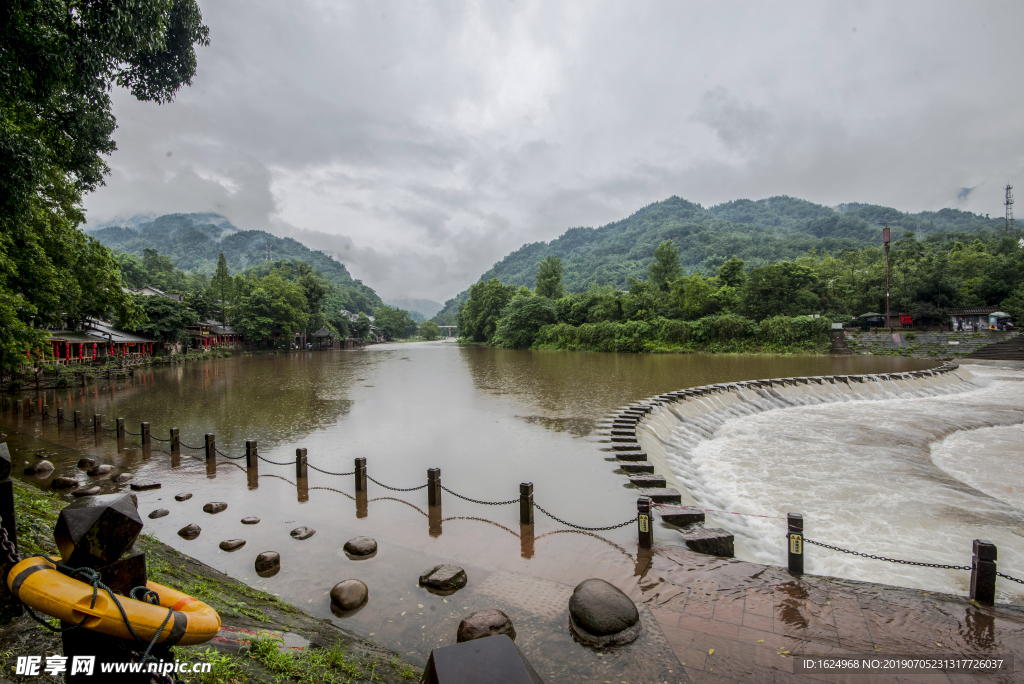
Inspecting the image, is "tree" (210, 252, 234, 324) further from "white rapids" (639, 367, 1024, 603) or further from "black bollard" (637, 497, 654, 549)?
"black bollard" (637, 497, 654, 549)

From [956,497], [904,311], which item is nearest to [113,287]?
[956,497]

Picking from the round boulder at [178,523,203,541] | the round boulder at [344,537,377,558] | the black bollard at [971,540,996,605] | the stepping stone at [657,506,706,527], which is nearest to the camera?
the black bollard at [971,540,996,605]

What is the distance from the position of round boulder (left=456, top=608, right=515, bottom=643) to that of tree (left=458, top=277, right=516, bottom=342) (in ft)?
219

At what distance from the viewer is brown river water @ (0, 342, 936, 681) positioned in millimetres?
4828

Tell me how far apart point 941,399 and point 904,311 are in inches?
1382

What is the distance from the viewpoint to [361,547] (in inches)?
239

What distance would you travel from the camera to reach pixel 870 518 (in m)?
7.77

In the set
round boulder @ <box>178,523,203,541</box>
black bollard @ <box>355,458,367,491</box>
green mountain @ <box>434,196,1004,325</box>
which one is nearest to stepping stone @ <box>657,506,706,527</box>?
black bollard @ <box>355,458,367,491</box>

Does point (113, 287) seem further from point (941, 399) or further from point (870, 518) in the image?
point (941, 399)

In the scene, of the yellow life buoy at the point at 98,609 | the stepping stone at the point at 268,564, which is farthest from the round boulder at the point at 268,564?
the yellow life buoy at the point at 98,609

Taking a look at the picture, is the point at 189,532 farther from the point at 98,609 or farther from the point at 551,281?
the point at 551,281

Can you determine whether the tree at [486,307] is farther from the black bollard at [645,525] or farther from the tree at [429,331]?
the black bollard at [645,525]

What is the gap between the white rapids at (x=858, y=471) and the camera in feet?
22.0

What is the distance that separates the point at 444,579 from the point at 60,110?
555 inches
